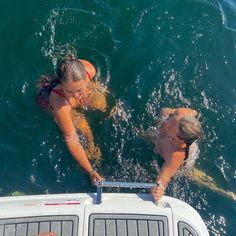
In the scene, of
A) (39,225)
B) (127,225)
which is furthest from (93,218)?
(39,225)

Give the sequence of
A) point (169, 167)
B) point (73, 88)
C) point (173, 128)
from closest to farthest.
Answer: point (73, 88)
point (173, 128)
point (169, 167)

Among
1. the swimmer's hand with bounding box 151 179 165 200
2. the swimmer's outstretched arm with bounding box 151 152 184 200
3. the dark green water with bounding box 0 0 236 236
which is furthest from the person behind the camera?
the dark green water with bounding box 0 0 236 236

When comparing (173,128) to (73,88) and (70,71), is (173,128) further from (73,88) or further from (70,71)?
(70,71)

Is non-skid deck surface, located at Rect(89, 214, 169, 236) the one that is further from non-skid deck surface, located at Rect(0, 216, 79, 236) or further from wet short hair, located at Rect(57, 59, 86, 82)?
wet short hair, located at Rect(57, 59, 86, 82)

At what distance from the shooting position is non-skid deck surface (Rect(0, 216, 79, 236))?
13.1 ft

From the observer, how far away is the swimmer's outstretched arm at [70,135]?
16.6ft

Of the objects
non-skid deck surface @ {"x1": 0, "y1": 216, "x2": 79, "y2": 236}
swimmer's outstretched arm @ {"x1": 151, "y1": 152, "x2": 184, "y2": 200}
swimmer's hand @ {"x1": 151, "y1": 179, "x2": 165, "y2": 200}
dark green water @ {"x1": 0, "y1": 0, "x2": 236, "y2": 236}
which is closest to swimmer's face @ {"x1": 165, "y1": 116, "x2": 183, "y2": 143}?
swimmer's outstretched arm @ {"x1": 151, "y1": 152, "x2": 184, "y2": 200}

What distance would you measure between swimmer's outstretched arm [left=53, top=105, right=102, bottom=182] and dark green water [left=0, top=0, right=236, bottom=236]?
544 millimetres

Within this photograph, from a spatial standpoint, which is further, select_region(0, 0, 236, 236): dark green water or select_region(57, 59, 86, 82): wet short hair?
select_region(0, 0, 236, 236): dark green water

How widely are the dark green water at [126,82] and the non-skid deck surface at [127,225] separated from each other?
1588 mm

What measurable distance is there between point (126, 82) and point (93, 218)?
285 centimetres

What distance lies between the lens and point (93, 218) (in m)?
4.09

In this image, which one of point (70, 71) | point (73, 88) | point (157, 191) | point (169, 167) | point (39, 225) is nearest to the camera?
point (39, 225)

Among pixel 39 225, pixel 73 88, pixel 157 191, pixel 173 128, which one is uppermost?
pixel 73 88
